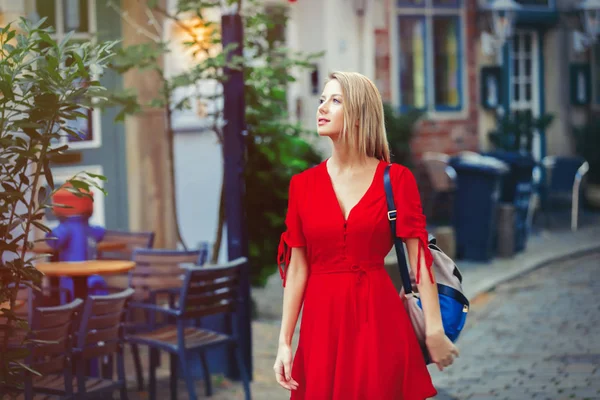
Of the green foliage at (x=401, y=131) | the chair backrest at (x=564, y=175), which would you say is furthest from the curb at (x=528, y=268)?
the green foliage at (x=401, y=131)

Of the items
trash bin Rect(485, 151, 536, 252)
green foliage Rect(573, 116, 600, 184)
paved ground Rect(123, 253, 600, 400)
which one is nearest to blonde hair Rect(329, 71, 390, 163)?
paved ground Rect(123, 253, 600, 400)

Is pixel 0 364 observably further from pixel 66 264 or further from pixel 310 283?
pixel 66 264

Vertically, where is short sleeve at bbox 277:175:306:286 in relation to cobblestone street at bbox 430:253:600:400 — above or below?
above

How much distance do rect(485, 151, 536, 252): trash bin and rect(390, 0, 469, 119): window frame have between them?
114 inches

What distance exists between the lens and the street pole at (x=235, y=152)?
7578mm

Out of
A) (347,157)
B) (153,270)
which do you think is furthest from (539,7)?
(347,157)

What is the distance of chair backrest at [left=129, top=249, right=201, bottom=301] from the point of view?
7.71m

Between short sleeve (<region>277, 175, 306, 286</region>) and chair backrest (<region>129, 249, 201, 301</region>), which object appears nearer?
short sleeve (<region>277, 175, 306, 286</region>)

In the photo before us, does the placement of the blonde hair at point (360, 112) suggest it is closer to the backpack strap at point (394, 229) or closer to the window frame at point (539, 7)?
the backpack strap at point (394, 229)

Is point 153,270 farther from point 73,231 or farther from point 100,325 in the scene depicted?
point 100,325

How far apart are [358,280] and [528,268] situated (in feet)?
30.8

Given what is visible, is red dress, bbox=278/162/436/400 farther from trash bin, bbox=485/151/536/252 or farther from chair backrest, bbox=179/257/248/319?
trash bin, bbox=485/151/536/252

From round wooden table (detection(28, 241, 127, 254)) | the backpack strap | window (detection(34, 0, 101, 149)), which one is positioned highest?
window (detection(34, 0, 101, 149))

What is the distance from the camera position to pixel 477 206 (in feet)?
44.3
